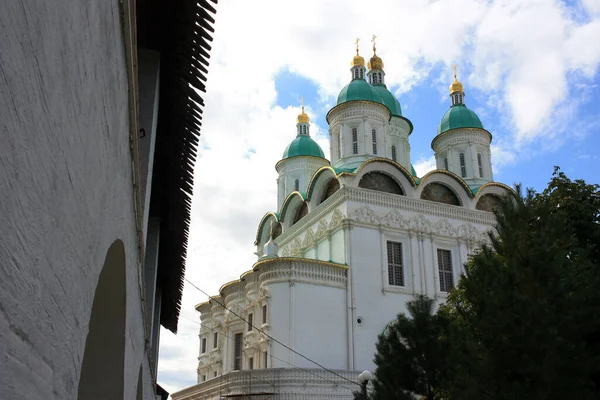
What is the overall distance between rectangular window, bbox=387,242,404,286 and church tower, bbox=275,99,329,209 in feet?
31.9

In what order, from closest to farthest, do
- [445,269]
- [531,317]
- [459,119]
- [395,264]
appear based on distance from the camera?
1. [531,317]
2. [395,264]
3. [445,269]
4. [459,119]

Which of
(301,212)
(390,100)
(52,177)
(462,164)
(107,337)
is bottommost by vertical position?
(52,177)

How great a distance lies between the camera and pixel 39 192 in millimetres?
1882

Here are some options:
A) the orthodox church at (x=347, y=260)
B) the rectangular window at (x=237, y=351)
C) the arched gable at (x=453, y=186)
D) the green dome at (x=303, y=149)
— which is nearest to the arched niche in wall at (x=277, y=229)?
the orthodox church at (x=347, y=260)

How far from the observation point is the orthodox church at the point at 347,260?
26.3 meters

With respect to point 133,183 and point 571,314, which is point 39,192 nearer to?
point 133,183

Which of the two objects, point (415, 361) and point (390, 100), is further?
point (390, 100)

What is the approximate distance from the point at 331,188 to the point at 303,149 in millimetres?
8695

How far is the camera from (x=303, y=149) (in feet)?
130

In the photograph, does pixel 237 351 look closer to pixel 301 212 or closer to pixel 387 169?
pixel 301 212

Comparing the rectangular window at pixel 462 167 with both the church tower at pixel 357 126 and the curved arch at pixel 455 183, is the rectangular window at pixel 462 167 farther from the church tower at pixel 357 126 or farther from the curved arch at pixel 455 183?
the church tower at pixel 357 126

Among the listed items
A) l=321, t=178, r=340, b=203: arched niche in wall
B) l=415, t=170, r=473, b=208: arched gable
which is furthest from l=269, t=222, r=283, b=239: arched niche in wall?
l=415, t=170, r=473, b=208: arched gable

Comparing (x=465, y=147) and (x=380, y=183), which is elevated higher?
(x=465, y=147)

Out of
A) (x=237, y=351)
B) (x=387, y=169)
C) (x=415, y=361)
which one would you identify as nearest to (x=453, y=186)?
(x=387, y=169)
